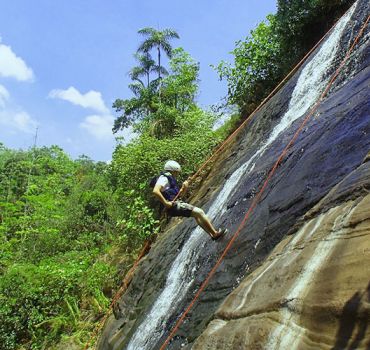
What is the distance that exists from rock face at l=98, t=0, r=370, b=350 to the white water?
1.4 inches

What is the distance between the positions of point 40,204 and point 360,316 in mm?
23355

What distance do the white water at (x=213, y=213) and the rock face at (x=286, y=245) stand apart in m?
0.03

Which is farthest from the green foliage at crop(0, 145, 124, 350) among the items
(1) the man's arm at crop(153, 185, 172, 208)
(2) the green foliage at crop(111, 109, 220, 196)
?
(1) the man's arm at crop(153, 185, 172, 208)

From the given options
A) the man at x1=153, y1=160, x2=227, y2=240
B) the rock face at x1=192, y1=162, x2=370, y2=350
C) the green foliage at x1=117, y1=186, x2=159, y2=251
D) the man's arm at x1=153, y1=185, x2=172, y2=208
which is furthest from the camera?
the green foliage at x1=117, y1=186, x2=159, y2=251

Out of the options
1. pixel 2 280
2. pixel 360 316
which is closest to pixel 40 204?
pixel 2 280

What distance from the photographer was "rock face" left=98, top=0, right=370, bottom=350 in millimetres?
3434

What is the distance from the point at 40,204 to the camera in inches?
965

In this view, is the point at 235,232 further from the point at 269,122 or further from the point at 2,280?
the point at 2,280

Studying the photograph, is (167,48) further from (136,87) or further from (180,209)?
(180,209)

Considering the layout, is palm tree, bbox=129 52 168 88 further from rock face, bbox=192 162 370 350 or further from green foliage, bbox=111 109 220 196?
rock face, bbox=192 162 370 350

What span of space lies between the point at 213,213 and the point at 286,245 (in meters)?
4.63

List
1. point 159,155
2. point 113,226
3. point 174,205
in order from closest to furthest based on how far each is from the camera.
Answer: point 174,205
point 159,155
point 113,226

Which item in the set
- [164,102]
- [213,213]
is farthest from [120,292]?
[164,102]

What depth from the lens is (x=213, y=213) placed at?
9.21 m
